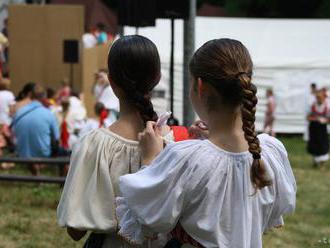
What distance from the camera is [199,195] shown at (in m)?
2.66

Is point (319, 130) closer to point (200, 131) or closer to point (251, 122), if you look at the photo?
point (200, 131)

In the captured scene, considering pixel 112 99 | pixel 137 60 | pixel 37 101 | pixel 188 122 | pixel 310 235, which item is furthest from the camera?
pixel 112 99

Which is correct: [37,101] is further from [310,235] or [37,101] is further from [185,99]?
[310,235]

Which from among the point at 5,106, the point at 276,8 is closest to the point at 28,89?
the point at 5,106

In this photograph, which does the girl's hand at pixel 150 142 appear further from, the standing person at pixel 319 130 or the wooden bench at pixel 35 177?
the standing person at pixel 319 130

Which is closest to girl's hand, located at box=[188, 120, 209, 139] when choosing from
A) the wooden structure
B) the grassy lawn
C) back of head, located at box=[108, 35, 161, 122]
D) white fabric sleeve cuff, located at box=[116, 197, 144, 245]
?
back of head, located at box=[108, 35, 161, 122]

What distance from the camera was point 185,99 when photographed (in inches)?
378

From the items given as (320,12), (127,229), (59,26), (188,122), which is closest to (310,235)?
(188,122)

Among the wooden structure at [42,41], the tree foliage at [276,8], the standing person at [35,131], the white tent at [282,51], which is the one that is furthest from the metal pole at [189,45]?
the tree foliage at [276,8]

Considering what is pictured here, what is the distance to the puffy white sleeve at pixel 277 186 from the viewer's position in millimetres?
2795

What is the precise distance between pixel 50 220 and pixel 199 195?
6.12m

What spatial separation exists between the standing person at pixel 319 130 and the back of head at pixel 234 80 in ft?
45.6

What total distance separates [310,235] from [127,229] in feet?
20.6

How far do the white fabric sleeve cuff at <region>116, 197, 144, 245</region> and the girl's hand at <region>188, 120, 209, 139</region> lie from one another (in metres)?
0.41
